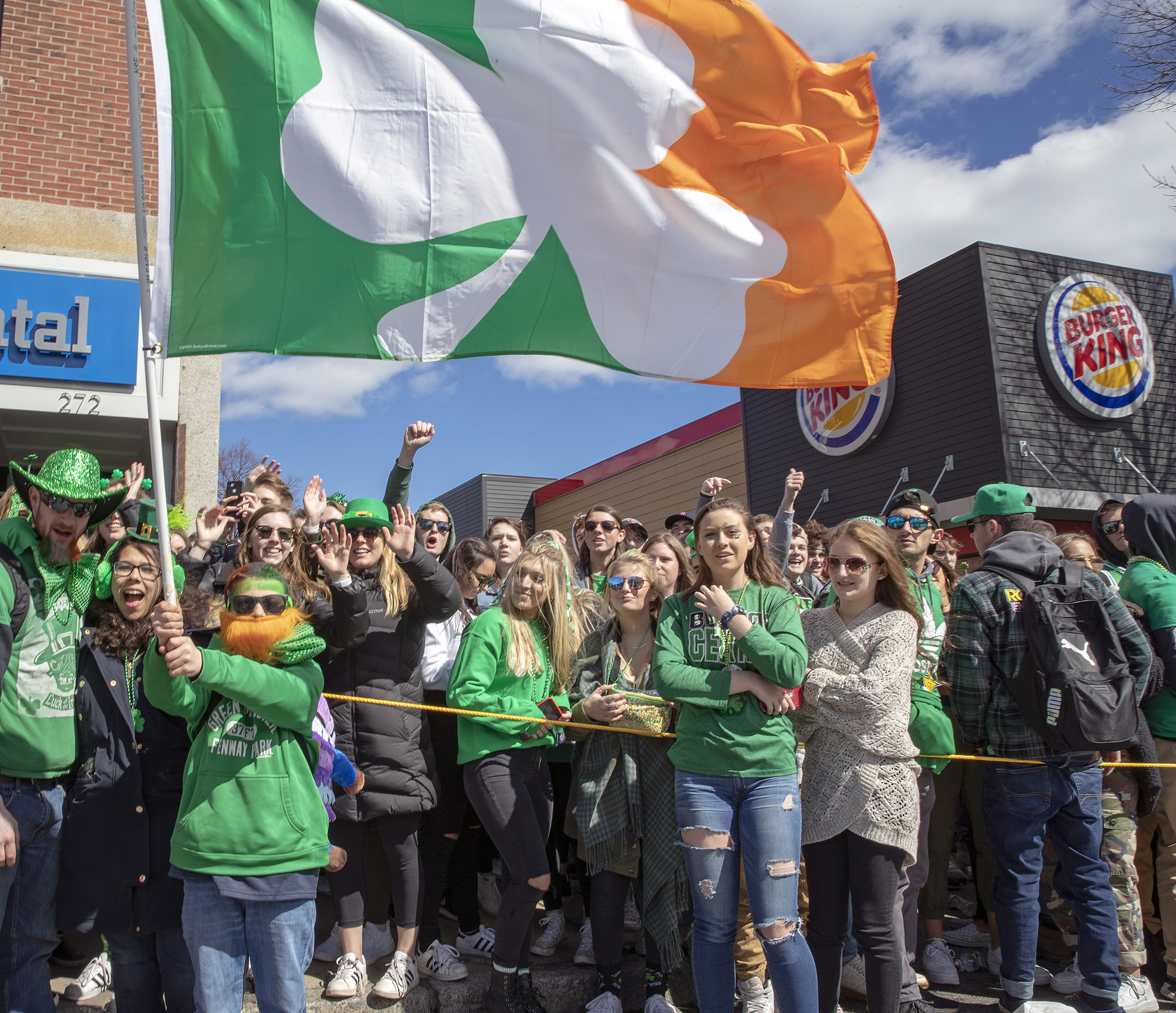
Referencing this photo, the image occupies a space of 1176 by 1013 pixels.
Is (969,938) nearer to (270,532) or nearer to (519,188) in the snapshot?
(270,532)

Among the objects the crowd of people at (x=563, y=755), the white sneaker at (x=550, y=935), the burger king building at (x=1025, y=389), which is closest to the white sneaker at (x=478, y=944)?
the crowd of people at (x=563, y=755)

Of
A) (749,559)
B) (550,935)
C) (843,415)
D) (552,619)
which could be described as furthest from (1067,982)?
(843,415)

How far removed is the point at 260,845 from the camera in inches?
117

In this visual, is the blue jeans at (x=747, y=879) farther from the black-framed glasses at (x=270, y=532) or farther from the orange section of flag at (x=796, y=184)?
the black-framed glasses at (x=270, y=532)

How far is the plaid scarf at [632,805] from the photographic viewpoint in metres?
3.96

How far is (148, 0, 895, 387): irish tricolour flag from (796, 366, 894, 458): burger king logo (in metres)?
10.6

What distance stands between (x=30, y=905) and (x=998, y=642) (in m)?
3.99

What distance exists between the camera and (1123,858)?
4309mm

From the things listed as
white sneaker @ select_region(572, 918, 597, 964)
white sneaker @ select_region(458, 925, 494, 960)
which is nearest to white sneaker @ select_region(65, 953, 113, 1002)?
white sneaker @ select_region(458, 925, 494, 960)

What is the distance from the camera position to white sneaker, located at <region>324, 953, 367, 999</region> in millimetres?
3775

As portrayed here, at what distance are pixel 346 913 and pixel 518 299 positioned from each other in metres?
2.73

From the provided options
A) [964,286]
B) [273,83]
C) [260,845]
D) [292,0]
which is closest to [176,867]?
[260,845]

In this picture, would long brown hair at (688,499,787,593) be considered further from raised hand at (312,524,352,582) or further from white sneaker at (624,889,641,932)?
white sneaker at (624,889,641,932)

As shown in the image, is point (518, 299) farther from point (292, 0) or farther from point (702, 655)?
point (702, 655)
